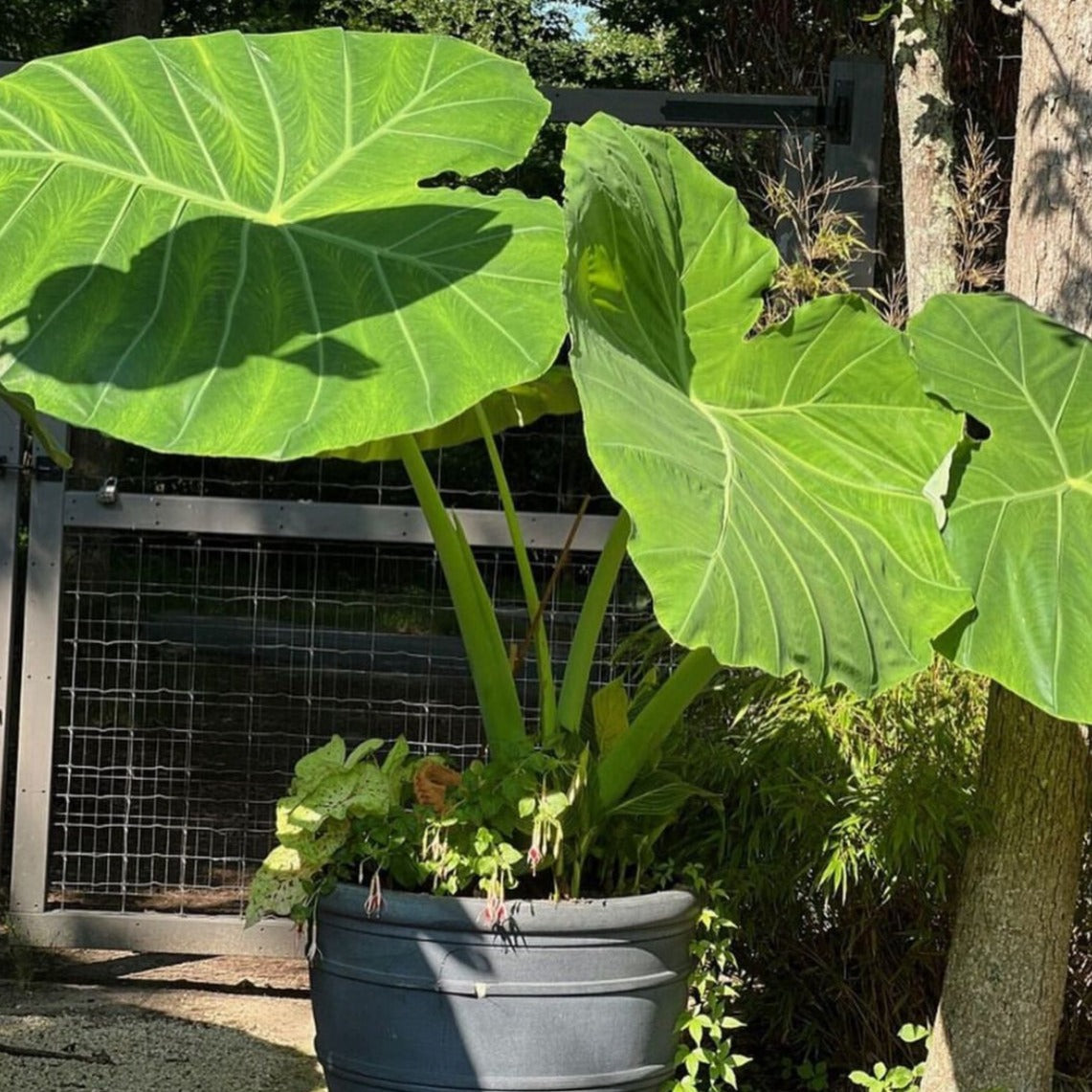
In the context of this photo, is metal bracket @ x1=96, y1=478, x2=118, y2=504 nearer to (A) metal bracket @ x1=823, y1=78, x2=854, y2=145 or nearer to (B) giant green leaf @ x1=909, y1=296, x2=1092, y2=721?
(A) metal bracket @ x1=823, y1=78, x2=854, y2=145

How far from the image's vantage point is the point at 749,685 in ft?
10.8

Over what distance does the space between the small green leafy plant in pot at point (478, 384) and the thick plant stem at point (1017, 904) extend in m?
0.56

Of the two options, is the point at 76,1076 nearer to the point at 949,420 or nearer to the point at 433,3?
the point at 949,420

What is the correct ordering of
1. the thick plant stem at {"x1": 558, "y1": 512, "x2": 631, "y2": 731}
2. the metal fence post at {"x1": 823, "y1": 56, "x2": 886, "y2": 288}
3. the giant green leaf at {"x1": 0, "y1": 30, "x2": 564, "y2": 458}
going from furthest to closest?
the metal fence post at {"x1": 823, "y1": 56, "x2": 886, "y2": 288} < the thick plant stem at {"x1": 558, "y1": 512, "x2": 631, "y2": 731} < the giant green leaf at {"x1": 0, "y1": 30, "x2": 564, "y2": 458}

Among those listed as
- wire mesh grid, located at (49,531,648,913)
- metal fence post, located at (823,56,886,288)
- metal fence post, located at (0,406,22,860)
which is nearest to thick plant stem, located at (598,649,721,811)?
wire mesh grid, located at (49,531,648,913)

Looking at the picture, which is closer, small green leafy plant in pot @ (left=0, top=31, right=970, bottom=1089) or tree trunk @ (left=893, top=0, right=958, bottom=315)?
small green leafy plant in pot @ (left=0, top=31, right=970, bottom=1089)

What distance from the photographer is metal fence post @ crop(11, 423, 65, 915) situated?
386 cm

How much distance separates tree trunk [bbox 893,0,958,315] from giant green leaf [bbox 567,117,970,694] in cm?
82

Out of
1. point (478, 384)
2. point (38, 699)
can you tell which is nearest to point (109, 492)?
point (38, 699)

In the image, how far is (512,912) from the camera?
2484mm

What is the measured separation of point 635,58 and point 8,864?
7133mm

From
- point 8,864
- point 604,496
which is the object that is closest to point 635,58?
point 604,496

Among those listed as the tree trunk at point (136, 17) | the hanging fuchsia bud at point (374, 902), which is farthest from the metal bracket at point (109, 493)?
the tree trunk at point (136, 17)

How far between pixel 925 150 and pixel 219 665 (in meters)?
2.74
